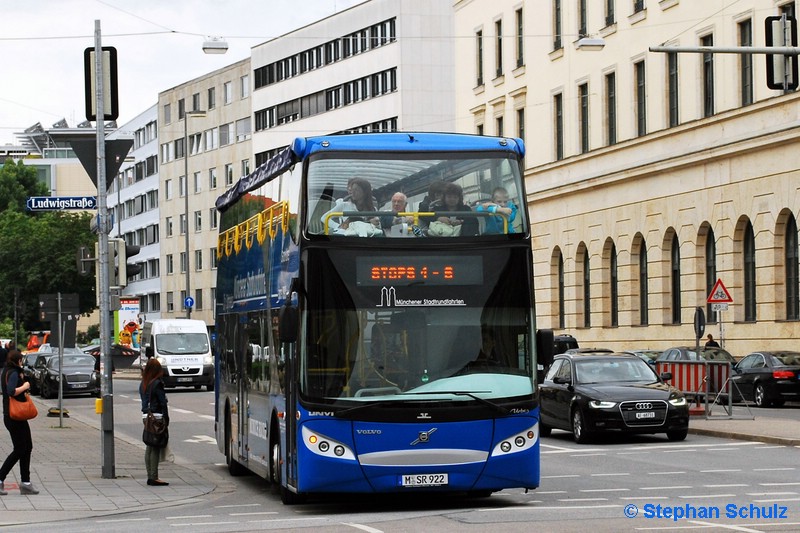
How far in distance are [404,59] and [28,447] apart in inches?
→ 2615

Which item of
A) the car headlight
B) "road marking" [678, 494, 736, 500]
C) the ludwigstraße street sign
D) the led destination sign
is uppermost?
the ludwigstraße street sign

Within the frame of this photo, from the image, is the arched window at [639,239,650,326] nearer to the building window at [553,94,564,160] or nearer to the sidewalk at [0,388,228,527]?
the building window at [553,94,564,160]

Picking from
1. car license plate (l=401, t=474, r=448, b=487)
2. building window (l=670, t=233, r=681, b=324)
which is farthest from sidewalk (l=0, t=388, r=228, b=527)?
building window (l=670, t=233, r=681, b=324)

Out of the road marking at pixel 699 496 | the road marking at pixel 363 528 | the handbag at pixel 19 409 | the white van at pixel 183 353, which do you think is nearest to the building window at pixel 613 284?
the white van at pixel 183 353

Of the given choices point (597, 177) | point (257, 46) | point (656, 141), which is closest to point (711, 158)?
point (656, 141)

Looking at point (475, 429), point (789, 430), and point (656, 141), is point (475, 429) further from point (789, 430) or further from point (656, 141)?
point (656, 141)

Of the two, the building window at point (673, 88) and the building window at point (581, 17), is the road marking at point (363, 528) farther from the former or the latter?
the building window at point (581, 17)

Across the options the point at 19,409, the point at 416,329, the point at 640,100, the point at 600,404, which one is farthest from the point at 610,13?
the point at 416,329

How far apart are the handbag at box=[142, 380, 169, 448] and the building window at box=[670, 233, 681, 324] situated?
35.7m

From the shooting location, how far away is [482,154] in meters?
16.6

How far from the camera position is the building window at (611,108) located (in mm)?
58406

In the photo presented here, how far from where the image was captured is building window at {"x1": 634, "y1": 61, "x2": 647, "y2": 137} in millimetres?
55928

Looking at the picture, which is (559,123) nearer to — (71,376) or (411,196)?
(71,376)

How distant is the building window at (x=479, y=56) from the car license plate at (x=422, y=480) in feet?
183
